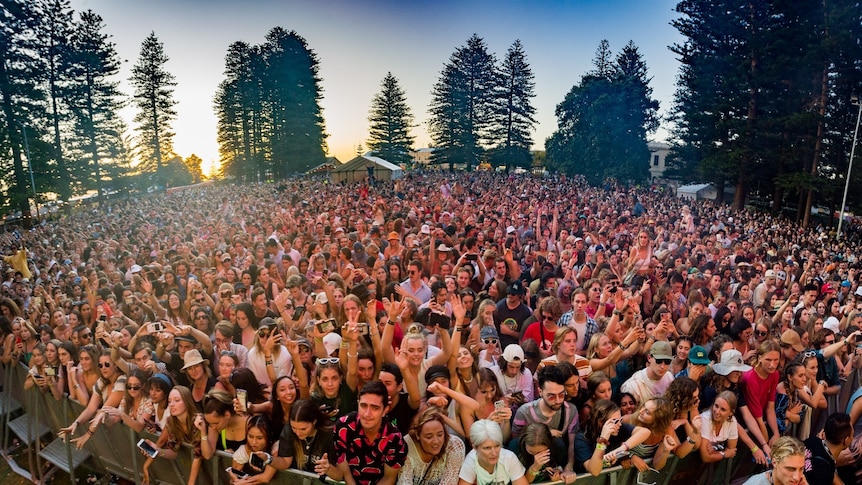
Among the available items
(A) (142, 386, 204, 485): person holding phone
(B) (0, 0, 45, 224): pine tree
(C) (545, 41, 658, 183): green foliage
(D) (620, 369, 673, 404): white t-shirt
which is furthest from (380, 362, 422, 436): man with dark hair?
(C) (545, 41, 658, 183): green foliage

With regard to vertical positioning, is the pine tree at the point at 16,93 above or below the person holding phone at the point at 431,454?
above

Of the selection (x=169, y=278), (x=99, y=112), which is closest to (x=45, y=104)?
(x=99, y=112)

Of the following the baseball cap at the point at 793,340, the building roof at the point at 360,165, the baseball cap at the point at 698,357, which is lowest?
the baseball cap at the point at 793,340

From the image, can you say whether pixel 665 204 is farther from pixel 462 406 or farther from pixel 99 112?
pixel 99 112

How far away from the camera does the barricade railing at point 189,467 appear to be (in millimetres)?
2869

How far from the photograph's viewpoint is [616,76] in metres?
35.5

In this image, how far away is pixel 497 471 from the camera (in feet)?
8.76

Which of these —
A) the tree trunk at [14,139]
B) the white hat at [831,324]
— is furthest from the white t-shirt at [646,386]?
the tree trunk at [14,139]

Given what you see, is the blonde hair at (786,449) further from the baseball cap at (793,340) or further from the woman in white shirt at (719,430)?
the baseball cap at (793,340)

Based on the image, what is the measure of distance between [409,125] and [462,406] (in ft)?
158

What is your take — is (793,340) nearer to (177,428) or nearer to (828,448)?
(828,448)

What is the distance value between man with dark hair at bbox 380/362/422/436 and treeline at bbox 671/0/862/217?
89.2 ft

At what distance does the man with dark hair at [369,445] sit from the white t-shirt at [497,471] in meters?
0.37

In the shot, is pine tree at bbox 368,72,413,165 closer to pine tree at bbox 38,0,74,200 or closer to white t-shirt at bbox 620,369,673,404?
pine tree at bbox 38,0,74,200
